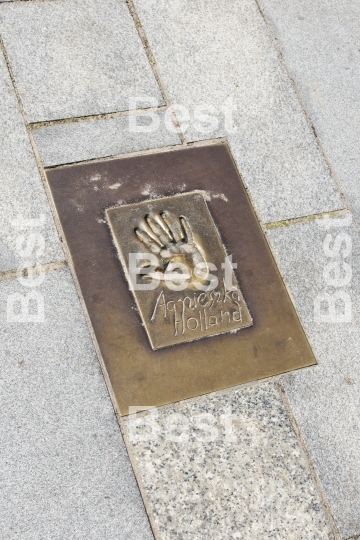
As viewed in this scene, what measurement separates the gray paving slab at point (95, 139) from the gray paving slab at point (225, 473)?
0.98 meters

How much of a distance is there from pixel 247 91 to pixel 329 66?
0.43 metres

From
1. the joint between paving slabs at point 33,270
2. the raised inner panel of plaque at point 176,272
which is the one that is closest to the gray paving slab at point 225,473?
the raised inner panel of plaque at point 176,272

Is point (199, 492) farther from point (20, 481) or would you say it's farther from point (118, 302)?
point (118, 302)

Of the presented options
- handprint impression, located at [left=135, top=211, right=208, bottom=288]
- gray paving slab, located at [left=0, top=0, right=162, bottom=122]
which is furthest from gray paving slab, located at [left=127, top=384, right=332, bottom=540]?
gray paving slab, located at [left=0, top=0, right=162, bottom=122]

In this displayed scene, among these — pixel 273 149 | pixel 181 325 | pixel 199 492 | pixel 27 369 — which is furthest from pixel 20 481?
pixel 273 149

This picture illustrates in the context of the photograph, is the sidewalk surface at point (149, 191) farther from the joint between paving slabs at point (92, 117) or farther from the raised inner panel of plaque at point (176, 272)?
the raised inner panel of plaque at point (176, 272)

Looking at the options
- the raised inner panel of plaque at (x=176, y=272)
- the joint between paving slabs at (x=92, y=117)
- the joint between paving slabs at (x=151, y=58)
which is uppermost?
the joint between paving slabs at (x=151, y=58)

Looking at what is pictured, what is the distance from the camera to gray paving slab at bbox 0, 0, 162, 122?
2166mm

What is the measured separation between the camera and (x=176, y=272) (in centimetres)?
193

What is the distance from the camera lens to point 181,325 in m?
1.89

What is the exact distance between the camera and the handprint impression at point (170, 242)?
193 centimetres

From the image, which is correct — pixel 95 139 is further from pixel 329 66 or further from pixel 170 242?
pixel 329 66

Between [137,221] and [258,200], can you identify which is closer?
[137,221]

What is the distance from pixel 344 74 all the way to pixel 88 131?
3.92 feet
